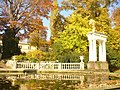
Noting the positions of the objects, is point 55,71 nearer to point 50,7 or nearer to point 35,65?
point 35,65

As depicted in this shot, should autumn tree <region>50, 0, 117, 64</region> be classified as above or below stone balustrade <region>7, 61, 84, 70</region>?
above

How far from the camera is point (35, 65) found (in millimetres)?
25828

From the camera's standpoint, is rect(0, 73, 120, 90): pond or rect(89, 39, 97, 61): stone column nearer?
rect(0, 73, 120, 90): pond

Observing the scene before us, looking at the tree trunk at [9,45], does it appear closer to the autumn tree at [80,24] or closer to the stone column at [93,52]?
the autumn tree at [80,24]

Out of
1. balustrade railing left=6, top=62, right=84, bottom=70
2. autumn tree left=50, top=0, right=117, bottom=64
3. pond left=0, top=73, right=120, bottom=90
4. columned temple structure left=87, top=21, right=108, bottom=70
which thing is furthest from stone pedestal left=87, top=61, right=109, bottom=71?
pond left=0, top=73, right=120, bottom=90

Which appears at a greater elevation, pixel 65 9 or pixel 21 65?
pixel 65 9

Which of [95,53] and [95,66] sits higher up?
[95,53]

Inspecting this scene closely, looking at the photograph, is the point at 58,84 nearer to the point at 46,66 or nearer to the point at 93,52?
the point at 46,66

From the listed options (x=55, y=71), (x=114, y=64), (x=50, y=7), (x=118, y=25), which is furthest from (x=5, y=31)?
(x=118, y=25)

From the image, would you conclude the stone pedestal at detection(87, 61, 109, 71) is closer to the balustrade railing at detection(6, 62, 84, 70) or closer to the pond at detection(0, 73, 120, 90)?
the balustrade railing at detection(6, 62, 84, 70)

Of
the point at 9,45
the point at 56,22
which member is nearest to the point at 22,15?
the point at 9,45

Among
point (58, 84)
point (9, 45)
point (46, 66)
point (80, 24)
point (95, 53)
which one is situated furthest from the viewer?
point (80, 24)

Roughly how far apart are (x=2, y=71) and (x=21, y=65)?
410 centimetres

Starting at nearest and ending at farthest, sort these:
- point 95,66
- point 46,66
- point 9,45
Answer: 1. point 46,66
2. point 95,66
3. point 9,45
